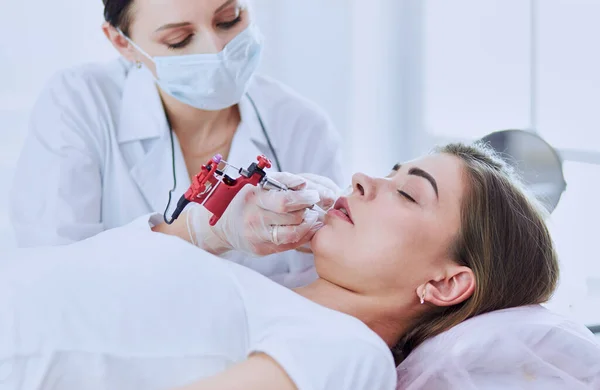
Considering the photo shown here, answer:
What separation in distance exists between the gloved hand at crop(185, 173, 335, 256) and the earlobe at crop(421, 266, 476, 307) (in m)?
0.28

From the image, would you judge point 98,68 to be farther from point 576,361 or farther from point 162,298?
point 576,361

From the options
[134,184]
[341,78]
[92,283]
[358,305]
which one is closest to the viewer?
[92,283]

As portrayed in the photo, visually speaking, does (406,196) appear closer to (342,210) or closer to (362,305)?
(342,210)

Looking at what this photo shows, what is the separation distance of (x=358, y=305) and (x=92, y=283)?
0.56m

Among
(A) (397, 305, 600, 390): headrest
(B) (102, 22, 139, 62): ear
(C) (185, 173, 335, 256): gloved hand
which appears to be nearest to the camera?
(A) (397, 305, 600, 390): headrest

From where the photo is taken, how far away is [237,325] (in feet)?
4.44

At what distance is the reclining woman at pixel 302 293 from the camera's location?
126 centimetres

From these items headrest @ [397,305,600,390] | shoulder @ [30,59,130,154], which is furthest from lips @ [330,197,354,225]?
shoulder @ [30,59,130,154]

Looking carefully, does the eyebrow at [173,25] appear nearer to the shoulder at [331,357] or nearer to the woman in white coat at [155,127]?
the woman in white coat at [155,127]

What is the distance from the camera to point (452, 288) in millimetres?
1526

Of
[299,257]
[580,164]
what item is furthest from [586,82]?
[299,257]

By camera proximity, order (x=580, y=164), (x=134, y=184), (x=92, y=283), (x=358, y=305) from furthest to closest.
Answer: (x=580, y=164)
(x=134, y=184)
(x=358, y=305)
(x=92, y=283)

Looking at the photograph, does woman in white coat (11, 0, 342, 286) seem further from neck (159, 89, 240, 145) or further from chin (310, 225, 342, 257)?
chin (310, 225, 342, 257)

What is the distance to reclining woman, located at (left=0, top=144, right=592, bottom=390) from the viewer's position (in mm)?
1256
